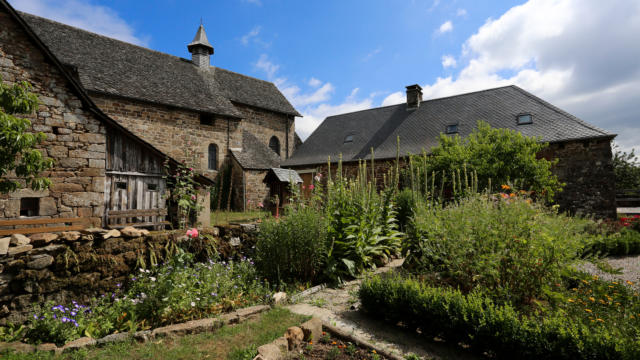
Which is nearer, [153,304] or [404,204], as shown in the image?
[153,304]

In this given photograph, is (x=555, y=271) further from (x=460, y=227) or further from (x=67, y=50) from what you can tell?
(x=67, y=50)

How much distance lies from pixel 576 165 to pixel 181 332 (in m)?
14.9

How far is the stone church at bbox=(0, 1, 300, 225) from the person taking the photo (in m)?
6.32

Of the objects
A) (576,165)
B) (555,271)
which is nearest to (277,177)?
(555,271)

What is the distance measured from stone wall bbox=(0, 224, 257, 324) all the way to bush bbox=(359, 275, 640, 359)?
10.8 ft

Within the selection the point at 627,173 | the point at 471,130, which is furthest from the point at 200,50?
the point at 627,173

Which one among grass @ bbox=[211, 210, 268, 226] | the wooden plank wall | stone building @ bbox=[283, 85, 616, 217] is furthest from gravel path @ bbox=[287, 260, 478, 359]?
the wooden plank wall

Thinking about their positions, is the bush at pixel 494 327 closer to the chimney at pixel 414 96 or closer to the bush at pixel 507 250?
the bush at pixel 507 250

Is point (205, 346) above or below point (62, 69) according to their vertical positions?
below

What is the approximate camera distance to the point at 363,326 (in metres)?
3.42

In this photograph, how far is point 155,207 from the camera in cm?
852

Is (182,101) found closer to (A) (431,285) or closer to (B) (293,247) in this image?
(B) (293,247)

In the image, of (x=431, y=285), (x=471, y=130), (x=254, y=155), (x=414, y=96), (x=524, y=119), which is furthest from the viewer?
(x=414, y=96)

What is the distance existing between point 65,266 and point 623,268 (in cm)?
890
